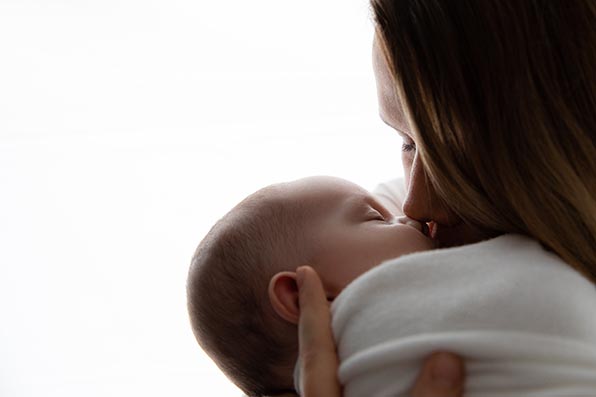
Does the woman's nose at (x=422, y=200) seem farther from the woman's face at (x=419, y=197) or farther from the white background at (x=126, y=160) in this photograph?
the white background at (x=126, y=160)

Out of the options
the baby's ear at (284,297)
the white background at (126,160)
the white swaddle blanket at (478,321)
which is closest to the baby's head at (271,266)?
the baby's ear at (284,297)

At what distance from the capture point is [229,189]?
6.63ft

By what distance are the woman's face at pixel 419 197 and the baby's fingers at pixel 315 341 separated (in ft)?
0.65

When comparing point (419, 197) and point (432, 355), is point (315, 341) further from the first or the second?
point (419, 197)

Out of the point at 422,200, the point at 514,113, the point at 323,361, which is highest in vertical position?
the point at 514,113

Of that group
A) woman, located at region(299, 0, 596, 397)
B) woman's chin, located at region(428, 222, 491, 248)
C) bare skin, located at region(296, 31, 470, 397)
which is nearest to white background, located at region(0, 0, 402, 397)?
bare skin, located at region(296, 31, 470, 397)

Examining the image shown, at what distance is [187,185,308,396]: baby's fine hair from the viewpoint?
1173 millimetres

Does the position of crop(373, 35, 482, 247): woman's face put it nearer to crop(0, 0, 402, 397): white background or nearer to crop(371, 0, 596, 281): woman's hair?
crop(371, 0, 596, 281): woman's hair

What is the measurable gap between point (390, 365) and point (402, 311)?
0.07m

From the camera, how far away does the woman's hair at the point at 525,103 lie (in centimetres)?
106

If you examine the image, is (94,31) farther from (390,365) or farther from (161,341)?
(390,365)

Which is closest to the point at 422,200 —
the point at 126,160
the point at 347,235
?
the point at 347,235

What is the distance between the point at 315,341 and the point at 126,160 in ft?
3.44

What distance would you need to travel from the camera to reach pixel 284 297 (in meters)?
1.13
